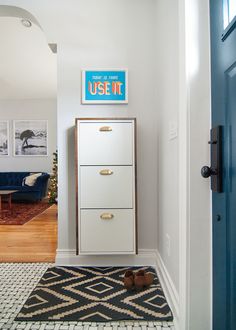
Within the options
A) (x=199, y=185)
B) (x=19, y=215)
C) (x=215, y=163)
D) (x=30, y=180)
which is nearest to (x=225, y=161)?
(x=215, y=163)

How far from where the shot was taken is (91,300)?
148 cm

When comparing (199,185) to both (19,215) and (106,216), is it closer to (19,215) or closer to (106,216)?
(106,216)

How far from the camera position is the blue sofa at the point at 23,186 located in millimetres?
5402

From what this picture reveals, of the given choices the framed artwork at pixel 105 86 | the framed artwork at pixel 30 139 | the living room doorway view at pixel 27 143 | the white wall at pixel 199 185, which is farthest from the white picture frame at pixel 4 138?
the white wall at pixel 199 185

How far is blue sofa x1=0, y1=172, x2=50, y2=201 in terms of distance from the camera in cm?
540

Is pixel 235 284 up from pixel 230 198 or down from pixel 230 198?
down

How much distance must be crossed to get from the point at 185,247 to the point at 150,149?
1.13m

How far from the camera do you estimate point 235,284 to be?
813 mm

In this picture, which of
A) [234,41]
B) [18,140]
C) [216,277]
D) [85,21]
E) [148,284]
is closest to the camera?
[234,41]

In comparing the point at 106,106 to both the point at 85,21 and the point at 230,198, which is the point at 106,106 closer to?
the point at 85,21

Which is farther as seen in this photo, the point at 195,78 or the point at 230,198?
the point at 195,78

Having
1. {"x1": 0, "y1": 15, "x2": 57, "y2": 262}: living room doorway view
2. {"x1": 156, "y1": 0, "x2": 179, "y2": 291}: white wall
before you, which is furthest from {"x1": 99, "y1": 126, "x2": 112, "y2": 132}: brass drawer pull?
{"x1": 0, "y1": 15, "x2": 57, "y2": 262}: living room doorway view

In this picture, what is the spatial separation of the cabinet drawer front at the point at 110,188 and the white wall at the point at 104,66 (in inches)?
8.4

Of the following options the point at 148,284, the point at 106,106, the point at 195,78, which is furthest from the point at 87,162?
the point at 195,78
